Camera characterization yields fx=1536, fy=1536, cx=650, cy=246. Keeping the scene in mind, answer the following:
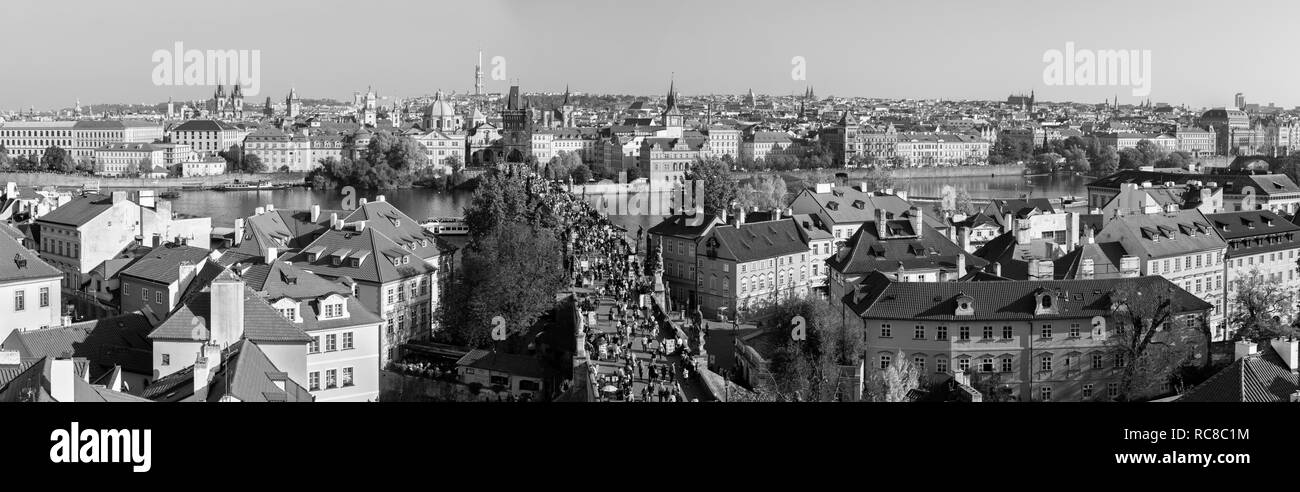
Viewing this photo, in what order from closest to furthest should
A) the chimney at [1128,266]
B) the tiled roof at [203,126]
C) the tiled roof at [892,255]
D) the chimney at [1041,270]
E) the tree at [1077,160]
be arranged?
the chimney at [1041,270]
the chimney at [1128,266]
the tiled roof at [892,255]
the tiled roof at [203,126]
the tree at [1077,160]

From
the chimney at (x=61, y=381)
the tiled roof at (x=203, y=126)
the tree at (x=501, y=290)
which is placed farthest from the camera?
the tiled roof at (x=203, y=126)

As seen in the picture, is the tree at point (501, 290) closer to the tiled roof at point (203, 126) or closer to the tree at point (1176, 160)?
the tree at point (1176, 160)

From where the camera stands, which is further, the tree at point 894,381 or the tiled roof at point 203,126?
the tiled roof at point 203,126

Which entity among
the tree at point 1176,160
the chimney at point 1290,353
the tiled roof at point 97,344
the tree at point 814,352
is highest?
the tree at point 1176,160

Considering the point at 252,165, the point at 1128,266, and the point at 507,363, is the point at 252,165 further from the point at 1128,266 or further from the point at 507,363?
the point at 507,363

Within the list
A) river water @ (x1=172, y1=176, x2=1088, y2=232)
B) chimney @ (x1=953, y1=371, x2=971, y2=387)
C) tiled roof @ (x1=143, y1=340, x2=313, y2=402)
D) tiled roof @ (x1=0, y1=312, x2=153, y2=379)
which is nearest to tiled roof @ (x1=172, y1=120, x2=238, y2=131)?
river water @ (x1=172, y1=176, x2=1088, y2=232)

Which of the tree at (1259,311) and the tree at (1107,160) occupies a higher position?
the tree at (1107,160)

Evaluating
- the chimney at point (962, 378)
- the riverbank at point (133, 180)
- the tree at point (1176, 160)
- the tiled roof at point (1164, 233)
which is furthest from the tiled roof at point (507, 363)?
the tree at point (1176, 160)
